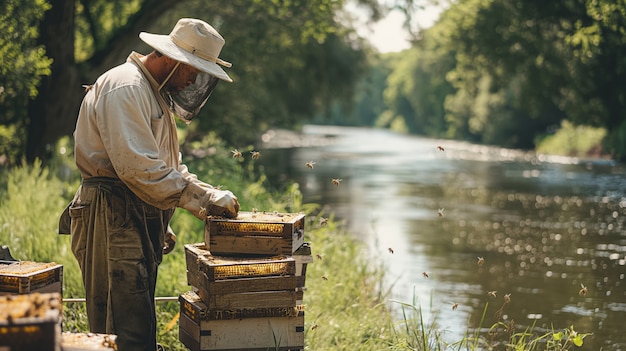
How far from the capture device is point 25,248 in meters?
8.01

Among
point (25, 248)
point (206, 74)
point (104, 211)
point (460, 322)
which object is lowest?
point (460, 322)

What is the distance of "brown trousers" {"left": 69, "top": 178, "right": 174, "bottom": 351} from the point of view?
4.43 m

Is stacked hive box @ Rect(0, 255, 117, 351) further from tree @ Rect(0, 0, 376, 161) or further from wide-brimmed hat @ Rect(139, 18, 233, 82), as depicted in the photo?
tree @ Rect(0, 0, 376, 161)

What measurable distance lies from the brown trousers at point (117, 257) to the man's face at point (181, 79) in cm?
57

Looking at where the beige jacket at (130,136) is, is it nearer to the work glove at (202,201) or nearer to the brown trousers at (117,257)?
the work glove at (202,201)

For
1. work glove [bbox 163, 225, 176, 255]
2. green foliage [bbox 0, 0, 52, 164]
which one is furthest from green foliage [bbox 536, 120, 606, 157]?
work glove [bbox 163, 225, 176, 255]

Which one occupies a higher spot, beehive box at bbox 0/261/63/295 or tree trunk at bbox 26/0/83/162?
tree trunk at bbox 26/0/83/162

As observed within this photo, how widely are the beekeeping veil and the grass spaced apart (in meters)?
1.43

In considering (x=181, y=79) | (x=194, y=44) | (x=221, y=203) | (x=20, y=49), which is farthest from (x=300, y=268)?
(x=20, y=49)

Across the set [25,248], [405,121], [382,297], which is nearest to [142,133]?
[25,248]

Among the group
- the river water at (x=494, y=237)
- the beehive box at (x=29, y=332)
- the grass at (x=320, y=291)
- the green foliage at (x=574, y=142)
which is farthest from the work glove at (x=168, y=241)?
the green foliage at (x=574, y=142)

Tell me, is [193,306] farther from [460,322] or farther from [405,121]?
[405,121]

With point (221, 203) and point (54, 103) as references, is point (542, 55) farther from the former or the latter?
point (221, 203)

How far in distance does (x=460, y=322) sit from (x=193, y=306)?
5606mm
